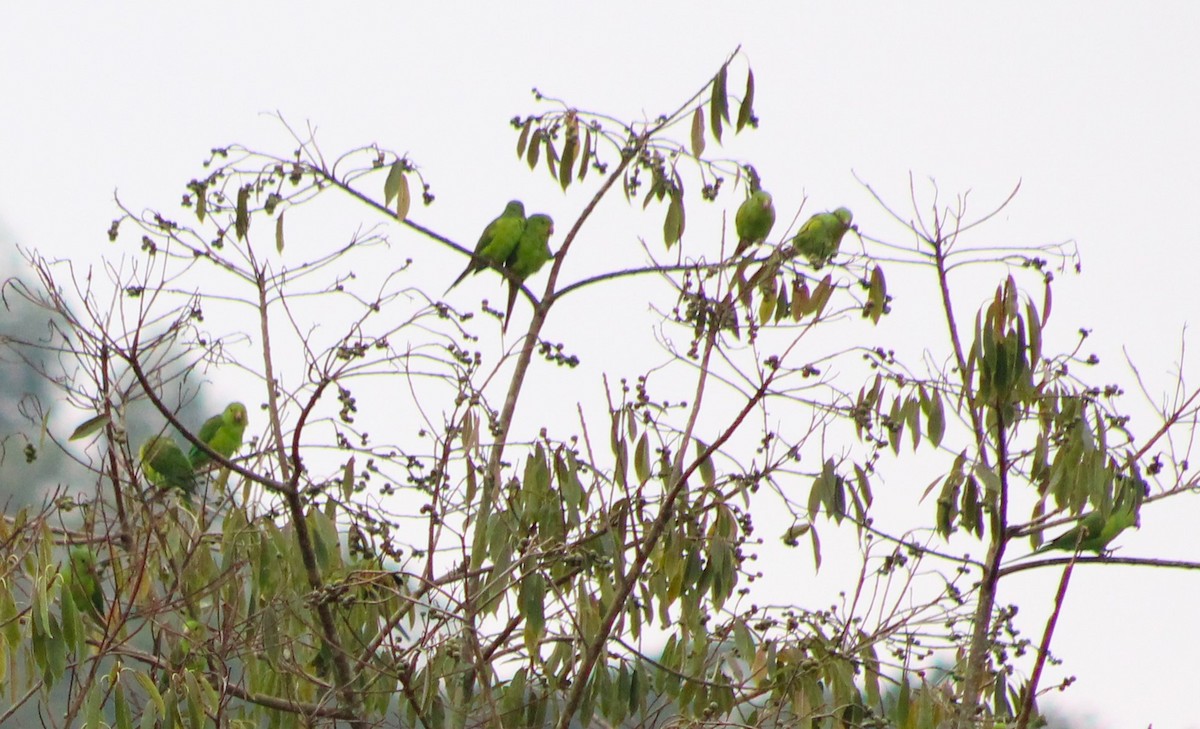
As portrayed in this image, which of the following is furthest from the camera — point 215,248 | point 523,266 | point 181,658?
point 523,266

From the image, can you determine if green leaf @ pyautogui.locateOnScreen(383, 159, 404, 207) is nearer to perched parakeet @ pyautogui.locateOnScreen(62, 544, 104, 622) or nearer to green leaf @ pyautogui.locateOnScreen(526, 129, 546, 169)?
green leaf @ pyautogui.locateOnScreen(526, 129, 546, 169)

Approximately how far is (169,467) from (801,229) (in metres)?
2.31

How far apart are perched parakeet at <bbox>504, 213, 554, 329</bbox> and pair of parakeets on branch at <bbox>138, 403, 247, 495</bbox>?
1.51m

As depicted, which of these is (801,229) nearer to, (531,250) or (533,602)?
(533,602)

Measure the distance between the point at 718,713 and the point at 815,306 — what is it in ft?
3.69

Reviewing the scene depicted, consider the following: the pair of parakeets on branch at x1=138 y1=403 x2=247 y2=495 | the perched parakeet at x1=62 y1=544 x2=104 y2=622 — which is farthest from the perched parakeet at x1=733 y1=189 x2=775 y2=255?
the perched parakeet at x1=62 y1=544 x2=104 y2=622

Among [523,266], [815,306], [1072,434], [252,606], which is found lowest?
[252,606]

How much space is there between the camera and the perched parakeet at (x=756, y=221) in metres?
4.04

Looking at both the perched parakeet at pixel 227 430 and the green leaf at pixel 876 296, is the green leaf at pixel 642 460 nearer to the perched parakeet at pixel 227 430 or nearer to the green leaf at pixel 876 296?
the green leaf at pixel 876 296

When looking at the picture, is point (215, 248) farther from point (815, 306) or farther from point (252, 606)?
point (815, 306)

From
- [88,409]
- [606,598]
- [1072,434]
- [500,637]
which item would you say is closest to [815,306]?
[1072,434]

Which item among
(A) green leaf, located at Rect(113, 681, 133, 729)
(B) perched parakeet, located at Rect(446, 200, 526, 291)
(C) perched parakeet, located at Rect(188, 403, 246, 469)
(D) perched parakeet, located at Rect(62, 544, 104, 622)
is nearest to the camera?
(A) green leaf, located at Rect(113, 681, 133, 729)

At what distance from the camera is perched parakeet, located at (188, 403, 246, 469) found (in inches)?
243

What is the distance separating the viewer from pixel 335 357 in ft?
11.2
